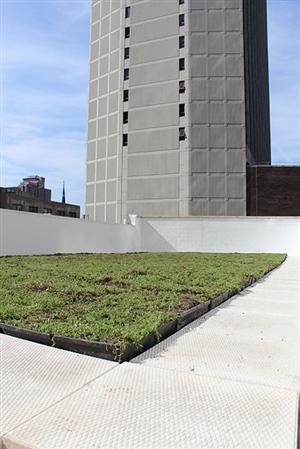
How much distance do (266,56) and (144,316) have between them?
5169 cm

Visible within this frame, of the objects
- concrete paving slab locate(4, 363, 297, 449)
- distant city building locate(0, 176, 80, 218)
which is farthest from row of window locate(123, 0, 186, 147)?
concrete paving slab locate(4, 363, 297, 449)

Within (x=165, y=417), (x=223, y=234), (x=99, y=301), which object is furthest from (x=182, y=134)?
(x=165, y=417)

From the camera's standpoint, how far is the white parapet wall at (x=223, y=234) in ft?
74.0

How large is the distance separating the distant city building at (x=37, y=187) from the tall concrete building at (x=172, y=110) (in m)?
94.9

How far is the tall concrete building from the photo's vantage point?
32.3 metres

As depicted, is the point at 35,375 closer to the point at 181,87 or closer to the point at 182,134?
the point at 182,134

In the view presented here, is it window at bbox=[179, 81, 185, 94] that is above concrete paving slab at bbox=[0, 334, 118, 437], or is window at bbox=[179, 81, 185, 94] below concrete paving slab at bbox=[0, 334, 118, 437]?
above

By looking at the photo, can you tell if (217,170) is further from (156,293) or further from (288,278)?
(156,293)

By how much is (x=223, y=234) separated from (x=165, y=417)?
21.8 meters

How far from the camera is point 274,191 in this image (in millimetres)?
31266

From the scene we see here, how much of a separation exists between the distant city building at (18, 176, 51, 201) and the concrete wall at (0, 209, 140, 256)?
112 metres

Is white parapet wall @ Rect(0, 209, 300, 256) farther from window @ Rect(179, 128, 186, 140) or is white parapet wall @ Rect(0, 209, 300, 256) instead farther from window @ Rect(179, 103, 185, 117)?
window @ Rect(179, 103, 185, 117)

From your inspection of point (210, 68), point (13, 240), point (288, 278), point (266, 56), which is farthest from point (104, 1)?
point (288, 278)

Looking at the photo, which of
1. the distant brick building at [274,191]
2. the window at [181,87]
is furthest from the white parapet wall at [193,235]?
the window at [181,87]
